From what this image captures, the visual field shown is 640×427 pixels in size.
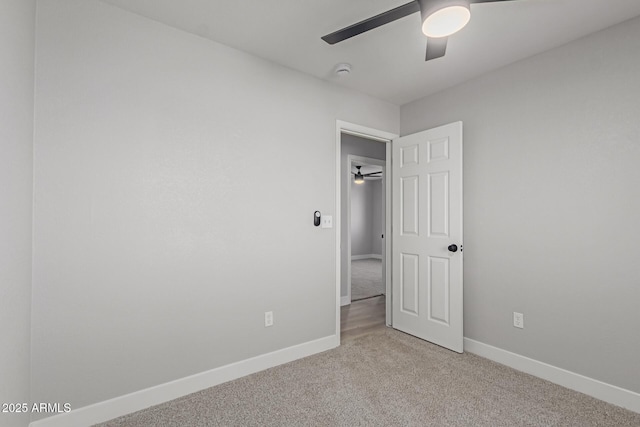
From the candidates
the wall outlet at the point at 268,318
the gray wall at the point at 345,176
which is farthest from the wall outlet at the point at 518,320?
the gray wall at the point at 345,176

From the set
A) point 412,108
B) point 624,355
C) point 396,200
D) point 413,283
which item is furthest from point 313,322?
point 412,108

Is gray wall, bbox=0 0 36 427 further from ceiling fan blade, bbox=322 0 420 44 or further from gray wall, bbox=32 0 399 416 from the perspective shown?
ceiling fan blade, bbox=322 0 420 44

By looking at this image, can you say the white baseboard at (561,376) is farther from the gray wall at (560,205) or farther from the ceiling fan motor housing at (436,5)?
the ceiling fan motor housing at (436,5)

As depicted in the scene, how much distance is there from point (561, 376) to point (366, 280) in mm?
4018

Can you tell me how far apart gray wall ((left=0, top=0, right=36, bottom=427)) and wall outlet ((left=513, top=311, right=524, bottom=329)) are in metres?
3.17

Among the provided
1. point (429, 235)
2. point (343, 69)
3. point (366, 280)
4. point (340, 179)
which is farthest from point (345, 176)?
point (366, 280)

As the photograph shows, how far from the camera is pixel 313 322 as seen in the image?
2.77m

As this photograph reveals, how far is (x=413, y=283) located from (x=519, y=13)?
240cm

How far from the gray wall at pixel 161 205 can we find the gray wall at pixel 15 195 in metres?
0.13

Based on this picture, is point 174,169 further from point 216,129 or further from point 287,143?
point 287,143

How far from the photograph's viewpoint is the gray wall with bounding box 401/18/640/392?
199cm

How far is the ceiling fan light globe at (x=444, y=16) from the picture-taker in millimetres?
1380

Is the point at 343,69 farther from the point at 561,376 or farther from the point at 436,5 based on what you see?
the point at 561,376

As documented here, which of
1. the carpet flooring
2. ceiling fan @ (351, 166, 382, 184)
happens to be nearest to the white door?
the carpet flooring
